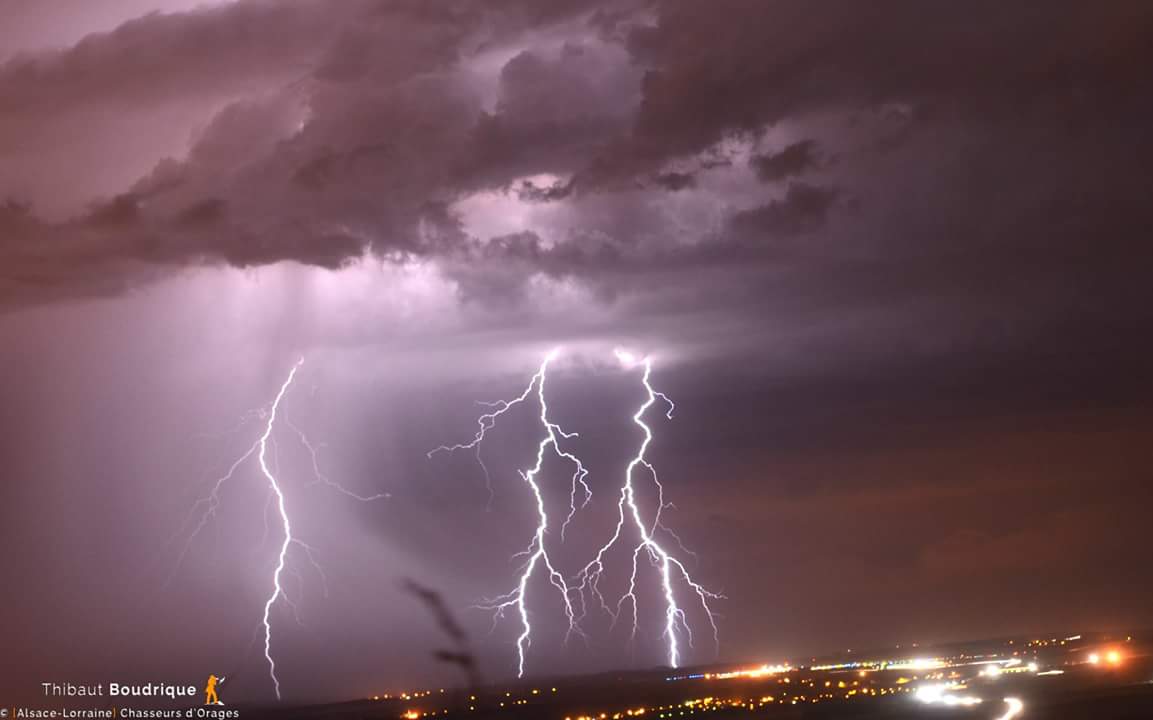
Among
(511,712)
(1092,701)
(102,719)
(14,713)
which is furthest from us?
(511,712)

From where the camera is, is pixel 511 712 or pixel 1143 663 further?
pixel 1143 663

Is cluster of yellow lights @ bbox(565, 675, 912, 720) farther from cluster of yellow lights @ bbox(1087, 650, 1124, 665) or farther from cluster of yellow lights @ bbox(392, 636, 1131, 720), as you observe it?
cluster of yellow lights @ bbox(1087, 650, 1124, 665)

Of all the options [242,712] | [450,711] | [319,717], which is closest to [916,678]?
[450,711]

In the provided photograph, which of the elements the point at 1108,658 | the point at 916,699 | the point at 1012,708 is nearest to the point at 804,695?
the point at 916,699

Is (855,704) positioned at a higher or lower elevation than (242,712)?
lower

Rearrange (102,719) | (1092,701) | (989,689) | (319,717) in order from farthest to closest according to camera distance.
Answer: (319,717)
(989,689)
(102,719)
(1092,701)

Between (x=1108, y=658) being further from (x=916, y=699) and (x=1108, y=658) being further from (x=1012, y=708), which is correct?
(x=1012, y=708)

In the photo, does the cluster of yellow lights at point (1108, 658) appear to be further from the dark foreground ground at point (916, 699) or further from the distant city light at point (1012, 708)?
the distant city light at point (1012, 708)

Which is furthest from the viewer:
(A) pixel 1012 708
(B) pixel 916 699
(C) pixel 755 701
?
(C) pixel 755 701

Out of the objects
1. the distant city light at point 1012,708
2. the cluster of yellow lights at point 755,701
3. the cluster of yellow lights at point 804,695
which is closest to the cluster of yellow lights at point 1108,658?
the cluster of yellow lights at point 804,695

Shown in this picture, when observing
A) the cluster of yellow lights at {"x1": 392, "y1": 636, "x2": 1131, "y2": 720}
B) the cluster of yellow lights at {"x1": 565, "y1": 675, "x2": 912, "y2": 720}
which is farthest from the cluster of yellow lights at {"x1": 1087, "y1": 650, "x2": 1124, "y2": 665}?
Answer: the cluster of yellow lights at {"x1": 565, "y1": 675, "x2": 912, "y2": 720}

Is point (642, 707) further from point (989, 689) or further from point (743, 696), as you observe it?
point (989, 689)
